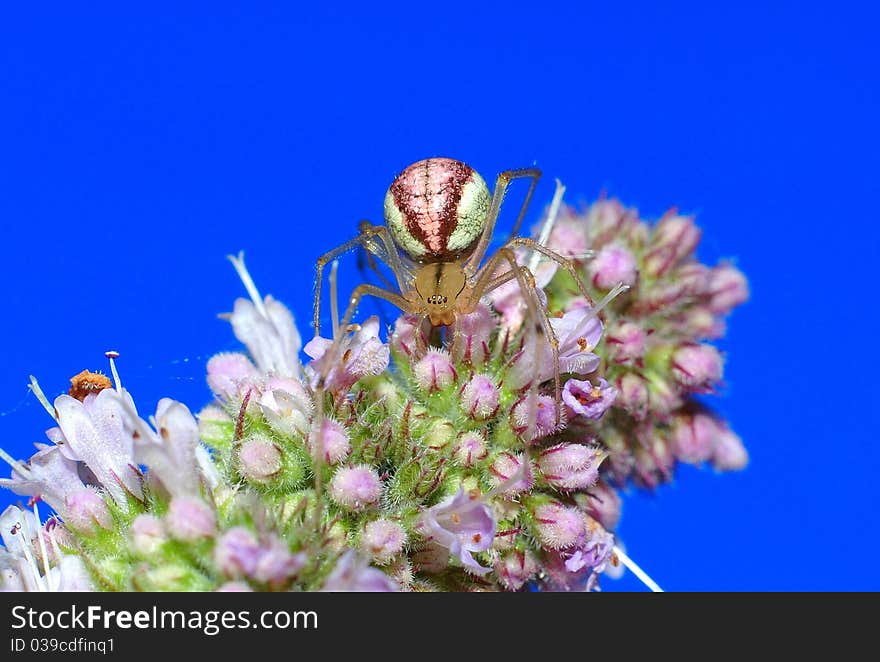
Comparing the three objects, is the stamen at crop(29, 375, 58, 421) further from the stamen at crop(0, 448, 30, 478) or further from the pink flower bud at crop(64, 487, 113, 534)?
the pink flower bud at crop(64, 487, 113, 534)

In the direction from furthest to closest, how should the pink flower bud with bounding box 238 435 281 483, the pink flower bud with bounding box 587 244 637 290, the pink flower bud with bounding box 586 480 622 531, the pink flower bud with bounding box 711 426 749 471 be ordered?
the pink flower bud with bounding box 711 426 749 471 < the pink flower bud with bounding box 587 244 637 290 < the pink flower bud with bounding box 586 480 622 531 < the pink flower bud with bounding box 238 435 281 483

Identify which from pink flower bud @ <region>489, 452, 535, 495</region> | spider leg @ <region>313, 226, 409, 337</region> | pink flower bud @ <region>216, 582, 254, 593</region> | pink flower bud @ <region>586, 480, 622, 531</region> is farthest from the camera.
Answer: spider leg @ <region>313, 226, 409, 337</region>

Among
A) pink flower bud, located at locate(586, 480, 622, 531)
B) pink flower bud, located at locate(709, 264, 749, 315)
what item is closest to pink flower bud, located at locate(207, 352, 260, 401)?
pink flower bud, located at locate(586, 480, 622, 531)

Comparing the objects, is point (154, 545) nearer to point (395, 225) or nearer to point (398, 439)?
point (398, 439)

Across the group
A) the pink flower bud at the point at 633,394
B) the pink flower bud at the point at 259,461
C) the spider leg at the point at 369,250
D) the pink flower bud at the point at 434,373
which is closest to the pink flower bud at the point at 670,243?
the pink flower bud at the point at 633,394

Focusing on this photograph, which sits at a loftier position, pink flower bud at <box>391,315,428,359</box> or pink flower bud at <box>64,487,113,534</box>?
pink flower bud at <box>391,315,428,359</box>
